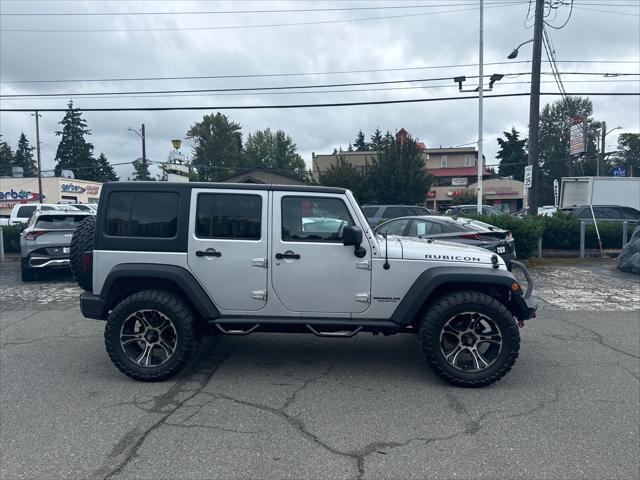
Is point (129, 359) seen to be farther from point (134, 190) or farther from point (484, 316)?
point (484, 316)

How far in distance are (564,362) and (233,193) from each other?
4041mm

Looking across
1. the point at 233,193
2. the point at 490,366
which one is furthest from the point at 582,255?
the point at 233,193

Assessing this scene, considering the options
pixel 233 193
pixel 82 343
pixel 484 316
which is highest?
pixel 233 193

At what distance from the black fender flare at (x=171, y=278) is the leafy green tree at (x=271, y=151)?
75.4m

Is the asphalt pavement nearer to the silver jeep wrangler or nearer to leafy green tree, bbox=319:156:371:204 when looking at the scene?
the silver jeep wrangler

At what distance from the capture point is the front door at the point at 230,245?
4.61m

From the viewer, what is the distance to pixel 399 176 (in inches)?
1291

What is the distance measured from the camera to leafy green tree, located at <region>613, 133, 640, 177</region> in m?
73.7

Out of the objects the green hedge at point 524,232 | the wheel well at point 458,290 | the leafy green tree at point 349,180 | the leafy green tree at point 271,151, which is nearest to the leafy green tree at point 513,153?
the leafy green tree at point 271,151

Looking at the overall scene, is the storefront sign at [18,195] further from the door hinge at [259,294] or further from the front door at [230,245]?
the door hinge at [259,294]

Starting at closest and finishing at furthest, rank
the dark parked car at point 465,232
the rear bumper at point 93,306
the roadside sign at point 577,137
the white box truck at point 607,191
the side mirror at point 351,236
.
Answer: the side mirror at point 351,236, the rear bumper at point 93,306, the dark parked car at point 465,232, the roadside sign at point 577,137, the white box truck at point 607,191

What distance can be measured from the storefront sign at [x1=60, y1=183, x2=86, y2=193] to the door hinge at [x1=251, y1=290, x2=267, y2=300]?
49.8 m

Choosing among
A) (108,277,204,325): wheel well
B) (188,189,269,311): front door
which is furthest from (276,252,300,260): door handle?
(108,277,204,325): wheel well

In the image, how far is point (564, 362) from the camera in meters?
5.33
